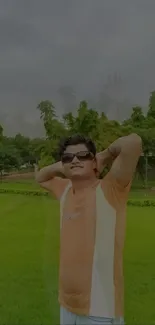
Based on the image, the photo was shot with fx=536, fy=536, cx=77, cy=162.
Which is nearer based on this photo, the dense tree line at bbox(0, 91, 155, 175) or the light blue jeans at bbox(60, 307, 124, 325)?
the light blue jeans at bbox(60, 307, 124, 325)

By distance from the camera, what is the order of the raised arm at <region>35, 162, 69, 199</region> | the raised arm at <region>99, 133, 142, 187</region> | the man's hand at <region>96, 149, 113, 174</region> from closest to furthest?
1. the raised arm at <region>99, 133, 142, 187</region>
2. the man's hand at <region>96, 149, 113, 174</region>
3. the raised arm at <region>35, 162, 69, 199</region>

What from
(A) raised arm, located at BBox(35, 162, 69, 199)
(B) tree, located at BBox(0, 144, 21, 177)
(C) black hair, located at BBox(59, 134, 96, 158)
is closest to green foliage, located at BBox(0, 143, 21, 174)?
(B) tree, located at BBox(0, 144, 21, 177)

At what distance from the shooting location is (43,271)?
5.26 metres

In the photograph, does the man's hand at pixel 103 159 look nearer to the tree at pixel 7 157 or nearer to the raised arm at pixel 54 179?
the raised arm at pixel 54 179

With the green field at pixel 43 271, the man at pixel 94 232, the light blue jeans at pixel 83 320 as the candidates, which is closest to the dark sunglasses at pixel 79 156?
the man at pixel 94 232

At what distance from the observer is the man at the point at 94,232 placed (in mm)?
1823

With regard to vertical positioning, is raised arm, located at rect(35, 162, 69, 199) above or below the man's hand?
below

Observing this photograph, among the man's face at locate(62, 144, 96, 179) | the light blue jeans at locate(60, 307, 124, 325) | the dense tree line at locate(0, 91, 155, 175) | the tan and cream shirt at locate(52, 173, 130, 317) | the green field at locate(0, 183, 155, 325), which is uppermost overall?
the dense tree line at locate(0, 91, 155, 175)

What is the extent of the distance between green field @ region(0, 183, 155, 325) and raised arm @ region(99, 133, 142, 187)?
96 centimetres

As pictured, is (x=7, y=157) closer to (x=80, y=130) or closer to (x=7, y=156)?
(x=7, y=156)

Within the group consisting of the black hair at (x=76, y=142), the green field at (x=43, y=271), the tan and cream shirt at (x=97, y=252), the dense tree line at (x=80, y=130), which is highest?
the dense tree line at (x=80, y=130)

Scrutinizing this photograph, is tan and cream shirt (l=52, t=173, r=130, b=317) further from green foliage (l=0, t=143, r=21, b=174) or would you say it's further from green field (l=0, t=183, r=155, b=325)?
green foliage (l=0, t=143, r=21, b=174)

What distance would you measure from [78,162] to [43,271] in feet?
11.8

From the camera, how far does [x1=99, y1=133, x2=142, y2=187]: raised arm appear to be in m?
1.78
